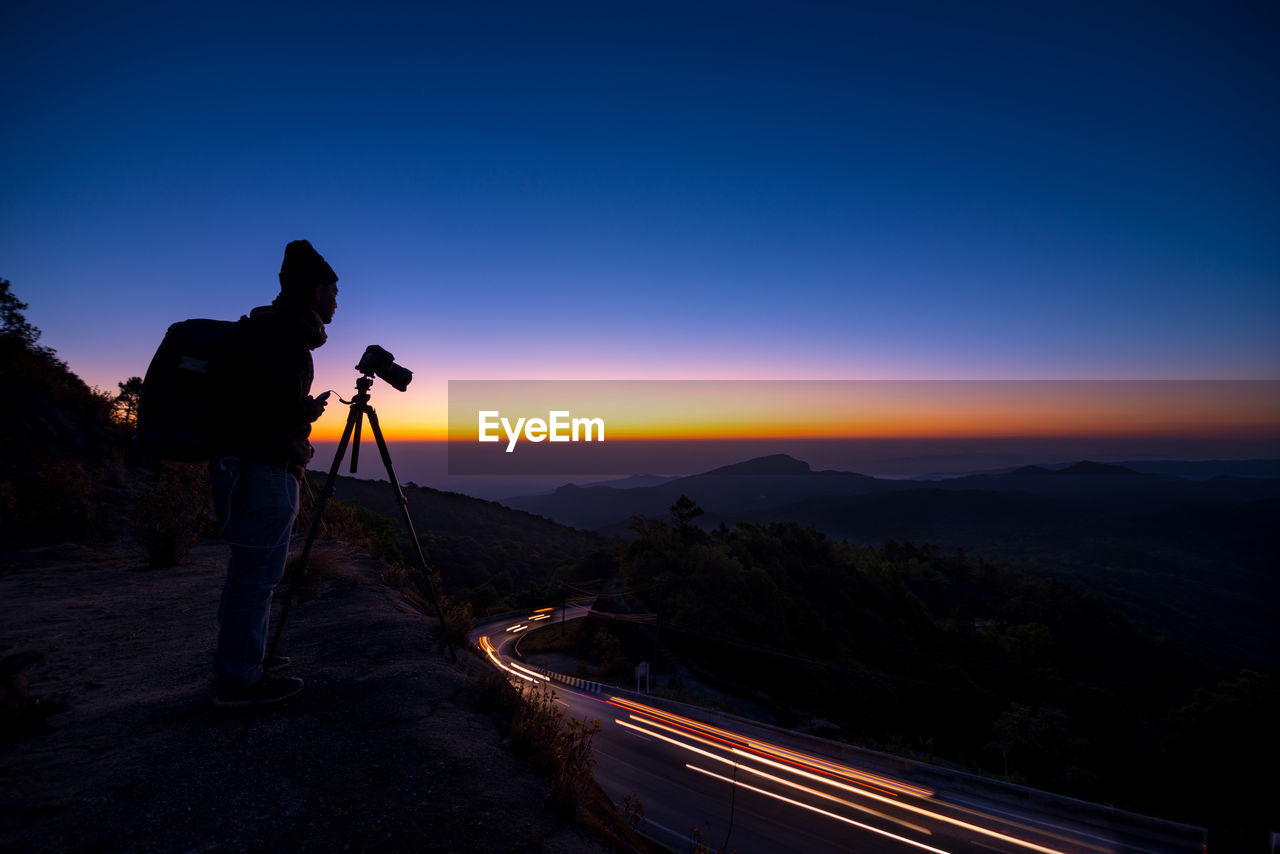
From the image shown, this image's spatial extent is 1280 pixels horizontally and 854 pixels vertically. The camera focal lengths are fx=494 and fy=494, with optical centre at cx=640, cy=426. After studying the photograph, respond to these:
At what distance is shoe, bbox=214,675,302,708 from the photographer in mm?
3010

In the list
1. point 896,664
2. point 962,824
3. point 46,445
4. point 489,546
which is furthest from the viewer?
point 489,546

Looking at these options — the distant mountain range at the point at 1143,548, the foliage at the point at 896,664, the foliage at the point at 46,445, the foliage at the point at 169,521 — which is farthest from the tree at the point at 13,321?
the distant mountain range at the point at 1143,548

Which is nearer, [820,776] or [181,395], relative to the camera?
[181,395]

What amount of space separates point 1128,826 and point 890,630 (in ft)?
163

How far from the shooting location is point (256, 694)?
A: 2.92 meters

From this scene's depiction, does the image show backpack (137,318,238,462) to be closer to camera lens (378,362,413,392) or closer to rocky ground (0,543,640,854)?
camera lens (378,362,413,392)

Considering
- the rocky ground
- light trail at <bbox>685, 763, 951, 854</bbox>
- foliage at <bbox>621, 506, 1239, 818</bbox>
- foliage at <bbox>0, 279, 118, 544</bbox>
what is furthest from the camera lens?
foliage at <bbox>621, 506, 1239, 818</bbox>

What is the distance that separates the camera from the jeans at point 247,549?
285cm

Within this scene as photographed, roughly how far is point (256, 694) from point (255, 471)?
1322mm

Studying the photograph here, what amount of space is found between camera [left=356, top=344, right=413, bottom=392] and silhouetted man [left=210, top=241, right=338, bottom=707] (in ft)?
1.19

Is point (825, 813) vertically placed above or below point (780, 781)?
above

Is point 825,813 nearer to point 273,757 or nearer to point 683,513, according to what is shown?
point 273,757

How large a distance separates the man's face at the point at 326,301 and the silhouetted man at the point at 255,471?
21 centimetres

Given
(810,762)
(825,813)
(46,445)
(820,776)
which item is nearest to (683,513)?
(810,762)
